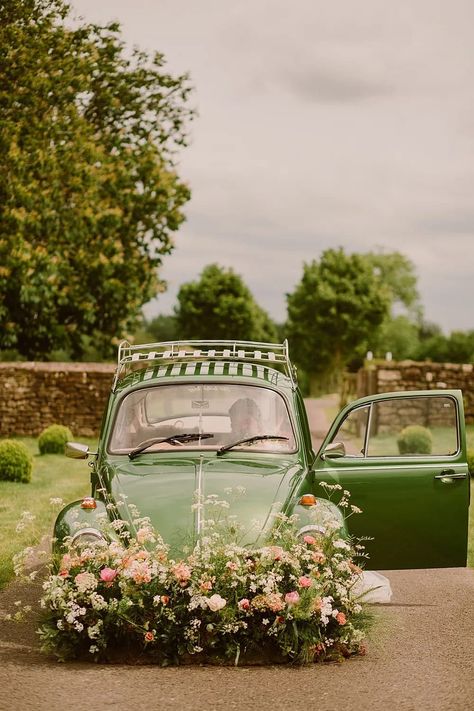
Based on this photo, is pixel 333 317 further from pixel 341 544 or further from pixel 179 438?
pixel 341 544

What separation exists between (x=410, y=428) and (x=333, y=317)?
58827mm

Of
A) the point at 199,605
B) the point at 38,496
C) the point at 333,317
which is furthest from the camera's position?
the point at 333,317

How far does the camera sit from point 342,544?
261 inches

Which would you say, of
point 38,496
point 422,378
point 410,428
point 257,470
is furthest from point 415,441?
point 257,470

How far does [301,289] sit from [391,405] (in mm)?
55377

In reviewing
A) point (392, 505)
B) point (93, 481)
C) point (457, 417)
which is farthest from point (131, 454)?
point (457, 417)

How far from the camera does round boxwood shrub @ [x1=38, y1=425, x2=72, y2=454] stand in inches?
842

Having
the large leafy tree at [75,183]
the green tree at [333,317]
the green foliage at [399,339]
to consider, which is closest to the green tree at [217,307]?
the green tree at [333,317]

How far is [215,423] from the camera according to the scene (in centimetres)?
844

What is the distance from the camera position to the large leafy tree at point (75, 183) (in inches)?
923

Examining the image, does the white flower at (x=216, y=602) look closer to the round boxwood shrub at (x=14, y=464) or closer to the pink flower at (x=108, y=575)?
the pink flower at (x=108, y=575)

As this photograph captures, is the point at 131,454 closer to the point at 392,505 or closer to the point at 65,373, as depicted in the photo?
the point at 392,505

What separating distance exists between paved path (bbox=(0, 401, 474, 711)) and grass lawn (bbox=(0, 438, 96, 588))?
281 cm

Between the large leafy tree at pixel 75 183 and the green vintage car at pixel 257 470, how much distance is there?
15.5 metres
